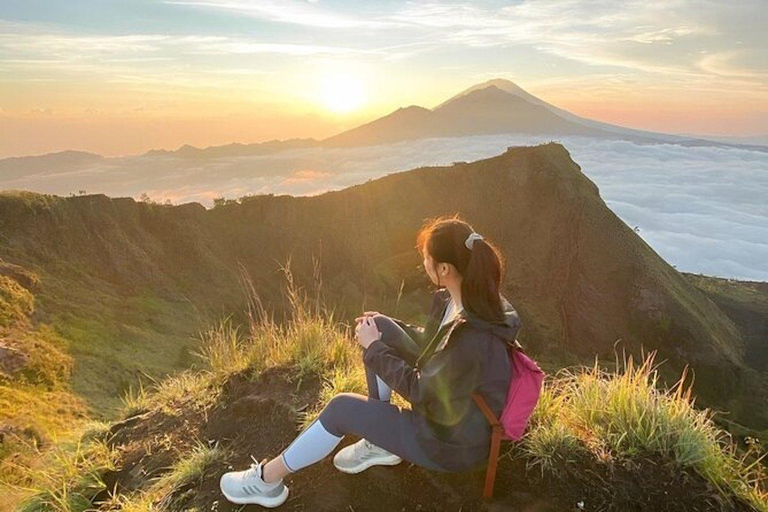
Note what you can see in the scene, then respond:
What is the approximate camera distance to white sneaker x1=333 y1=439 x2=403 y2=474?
11.5 feet

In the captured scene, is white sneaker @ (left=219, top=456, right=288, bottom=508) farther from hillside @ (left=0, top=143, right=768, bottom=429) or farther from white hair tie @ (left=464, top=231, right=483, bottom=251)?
hillside @ (left=0, top=143, right=768, bottom=429)

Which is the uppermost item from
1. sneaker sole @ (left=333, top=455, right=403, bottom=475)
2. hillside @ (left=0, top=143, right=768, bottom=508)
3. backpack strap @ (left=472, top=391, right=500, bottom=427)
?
backpack strap @ (left=472, top=391, right=500, bottom=427)

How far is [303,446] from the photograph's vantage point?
126 inches

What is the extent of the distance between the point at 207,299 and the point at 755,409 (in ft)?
85.7

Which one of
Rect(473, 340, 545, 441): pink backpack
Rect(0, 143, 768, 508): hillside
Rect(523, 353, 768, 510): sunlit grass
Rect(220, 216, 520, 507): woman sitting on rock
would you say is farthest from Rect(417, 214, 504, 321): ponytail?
Rect(0, 143, 768, 508): hillside

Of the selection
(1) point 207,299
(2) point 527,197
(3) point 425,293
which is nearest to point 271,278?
(1) point 207,299

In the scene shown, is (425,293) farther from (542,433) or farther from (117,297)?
(542,433)

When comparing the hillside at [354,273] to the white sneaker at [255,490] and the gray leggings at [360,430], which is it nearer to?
the white sneaker at [255,490]

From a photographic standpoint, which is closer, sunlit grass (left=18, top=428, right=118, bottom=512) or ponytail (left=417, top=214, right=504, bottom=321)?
ponytail (left=417, top=214, right=504, bottom=321)

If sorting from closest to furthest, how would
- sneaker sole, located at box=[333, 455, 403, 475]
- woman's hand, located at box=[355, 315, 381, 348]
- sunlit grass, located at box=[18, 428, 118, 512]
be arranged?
woman's hand, located at box=[355, 315, 381, 348] < sneaker sole, located at box=[333, 455, 403, 475] < sunlit grass, located at box=[18, 428, 118, 512]

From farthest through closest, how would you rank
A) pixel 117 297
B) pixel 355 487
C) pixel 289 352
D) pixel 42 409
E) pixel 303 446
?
pixel 117 297, pixel 42 409, pixel 289 352, pixel 355 487, pixel 303 446

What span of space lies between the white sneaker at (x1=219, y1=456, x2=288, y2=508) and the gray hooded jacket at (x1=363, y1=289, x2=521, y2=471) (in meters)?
1.00

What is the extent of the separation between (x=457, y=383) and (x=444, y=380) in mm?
69

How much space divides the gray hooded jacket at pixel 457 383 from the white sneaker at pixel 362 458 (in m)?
0.56
